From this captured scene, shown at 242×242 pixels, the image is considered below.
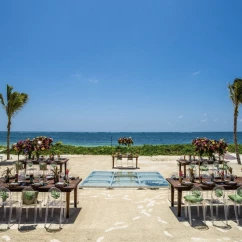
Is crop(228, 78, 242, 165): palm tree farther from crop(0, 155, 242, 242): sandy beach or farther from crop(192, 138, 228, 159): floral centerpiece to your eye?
crop(0, 155, 242, 242): sandy beach

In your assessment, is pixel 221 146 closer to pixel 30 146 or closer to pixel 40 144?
pixel 40 144

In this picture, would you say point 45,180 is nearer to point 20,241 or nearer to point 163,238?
point 20,241

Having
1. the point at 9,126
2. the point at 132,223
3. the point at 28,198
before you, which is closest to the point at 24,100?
the point at 9,126

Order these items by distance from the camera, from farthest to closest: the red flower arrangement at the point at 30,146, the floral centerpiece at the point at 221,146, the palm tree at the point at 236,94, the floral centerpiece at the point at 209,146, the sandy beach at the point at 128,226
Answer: the palm tree at the point at 236,94 → the red flower arrangement at the point at 30,146 → the floral centerpiece at the point at 221,146 → the floral centerpiece at the point at 209,146 → the sandy beach at the point at 128,226

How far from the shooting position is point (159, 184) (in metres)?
12.5

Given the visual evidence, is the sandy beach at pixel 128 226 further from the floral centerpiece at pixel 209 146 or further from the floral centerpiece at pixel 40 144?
the floral centerpiece at pixel 40 144

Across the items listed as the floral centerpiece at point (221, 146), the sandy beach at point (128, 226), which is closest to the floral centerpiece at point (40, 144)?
the sandy beach at point (128, 226)

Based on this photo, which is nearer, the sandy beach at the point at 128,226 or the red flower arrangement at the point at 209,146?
the sandy beach at the point at 128,226

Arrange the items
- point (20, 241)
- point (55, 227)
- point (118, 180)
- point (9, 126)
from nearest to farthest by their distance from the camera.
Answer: point (20, 241) → point (55, 227) → point (118, 180) → point (9, 126)

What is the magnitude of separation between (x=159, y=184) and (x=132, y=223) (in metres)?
5.46

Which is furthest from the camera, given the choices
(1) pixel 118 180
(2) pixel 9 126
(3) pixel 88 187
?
(2) pixel 9 126

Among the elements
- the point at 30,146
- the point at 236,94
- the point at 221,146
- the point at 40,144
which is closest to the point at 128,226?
the point at 221,146

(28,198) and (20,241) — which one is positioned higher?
(28,198)

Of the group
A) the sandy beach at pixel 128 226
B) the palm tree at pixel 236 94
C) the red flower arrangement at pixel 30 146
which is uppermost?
the palm tree at pixel 236 94
